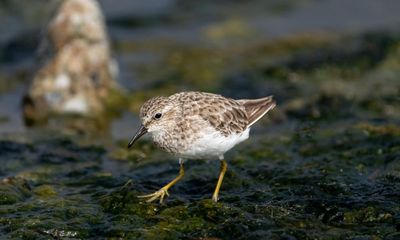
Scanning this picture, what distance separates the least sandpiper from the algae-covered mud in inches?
22.2

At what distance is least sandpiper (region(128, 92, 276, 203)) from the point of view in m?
7.38

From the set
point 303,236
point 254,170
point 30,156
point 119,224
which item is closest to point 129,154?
point 30,156

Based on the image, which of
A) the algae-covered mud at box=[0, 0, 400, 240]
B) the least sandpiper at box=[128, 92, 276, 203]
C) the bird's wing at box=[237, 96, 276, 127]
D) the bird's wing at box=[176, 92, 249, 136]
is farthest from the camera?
the bird's wing at box=[237, 96, 276, 127]

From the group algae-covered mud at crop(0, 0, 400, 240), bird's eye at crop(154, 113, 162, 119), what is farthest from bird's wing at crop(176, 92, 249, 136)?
algae-covered mud at crop(0, 0, 400, 240)

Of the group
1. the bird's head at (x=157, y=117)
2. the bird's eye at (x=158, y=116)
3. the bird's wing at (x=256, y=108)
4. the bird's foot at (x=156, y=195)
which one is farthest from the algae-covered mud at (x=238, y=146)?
the bird's eye at (x=158, y=116)

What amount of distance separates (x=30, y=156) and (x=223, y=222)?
12.4 feet

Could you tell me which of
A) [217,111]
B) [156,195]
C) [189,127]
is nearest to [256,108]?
[217,111]

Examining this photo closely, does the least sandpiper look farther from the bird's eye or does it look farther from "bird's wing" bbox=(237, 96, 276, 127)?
"bird's wing" bbox=(237, 96, 276, 127)

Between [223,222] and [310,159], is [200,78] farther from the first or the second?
[223,222]

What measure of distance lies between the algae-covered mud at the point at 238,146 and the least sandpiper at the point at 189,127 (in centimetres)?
56

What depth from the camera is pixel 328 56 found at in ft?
46.6

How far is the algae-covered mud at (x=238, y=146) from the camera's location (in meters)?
7.17

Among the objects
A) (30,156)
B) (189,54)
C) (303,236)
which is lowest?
(303,236)

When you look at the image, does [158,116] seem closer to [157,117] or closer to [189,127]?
[157,117]
